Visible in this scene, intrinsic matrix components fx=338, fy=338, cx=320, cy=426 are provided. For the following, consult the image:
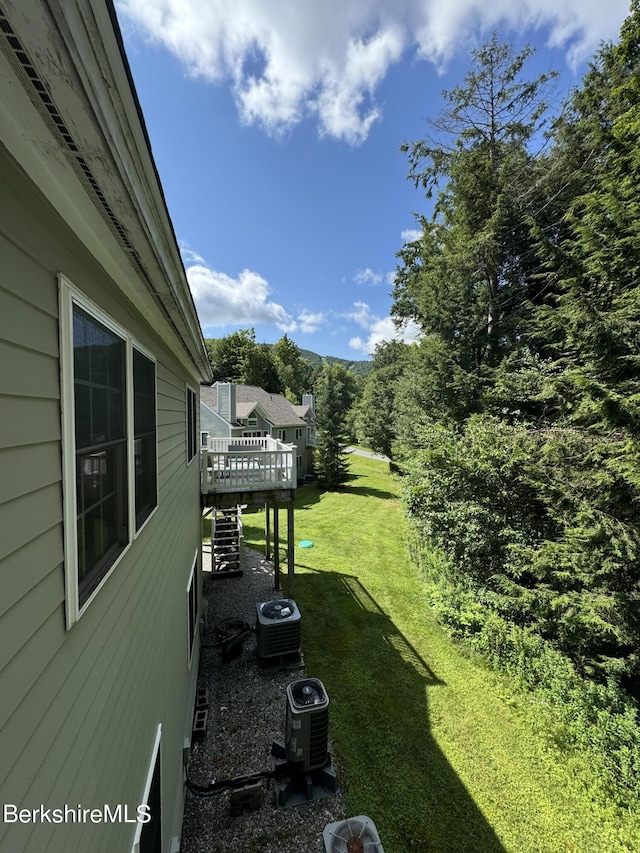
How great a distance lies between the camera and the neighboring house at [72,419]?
908 mm

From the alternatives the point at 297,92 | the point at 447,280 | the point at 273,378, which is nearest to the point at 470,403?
the point at 447,280

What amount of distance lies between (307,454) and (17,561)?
83.9ft

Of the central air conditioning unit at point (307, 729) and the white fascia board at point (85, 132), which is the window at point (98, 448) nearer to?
the white fascia board at point (85, 132)

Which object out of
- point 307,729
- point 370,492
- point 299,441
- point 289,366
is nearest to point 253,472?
point 307,729

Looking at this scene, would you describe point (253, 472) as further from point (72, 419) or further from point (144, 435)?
point (72, 419)

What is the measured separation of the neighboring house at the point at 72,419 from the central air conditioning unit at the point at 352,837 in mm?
1981

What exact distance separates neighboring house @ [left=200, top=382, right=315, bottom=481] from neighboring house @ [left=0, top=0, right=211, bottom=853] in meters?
12.3

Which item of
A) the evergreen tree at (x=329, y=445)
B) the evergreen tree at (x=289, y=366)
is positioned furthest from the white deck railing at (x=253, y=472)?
the evergreen tree at (x=289, y=366)

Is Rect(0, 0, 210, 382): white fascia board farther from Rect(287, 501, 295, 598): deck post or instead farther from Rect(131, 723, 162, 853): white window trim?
Rect(287, 501, 295, 598): deck post

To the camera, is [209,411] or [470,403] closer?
[470,403]

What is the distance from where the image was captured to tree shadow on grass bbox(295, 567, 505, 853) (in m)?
4.24

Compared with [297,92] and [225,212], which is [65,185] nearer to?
[297,92]

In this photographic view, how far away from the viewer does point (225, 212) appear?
501 inches

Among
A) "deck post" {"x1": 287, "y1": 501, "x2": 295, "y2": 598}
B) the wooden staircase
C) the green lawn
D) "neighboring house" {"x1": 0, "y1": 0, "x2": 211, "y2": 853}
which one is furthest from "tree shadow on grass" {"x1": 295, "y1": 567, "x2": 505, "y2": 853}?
"neighboring house" {"x1": 0, "y1": 0, "x2": 211, "y2": 853}
